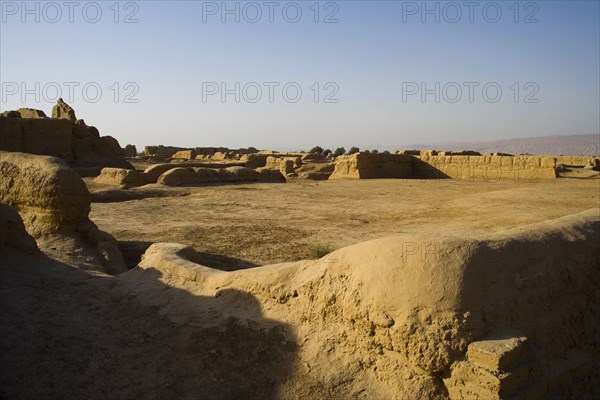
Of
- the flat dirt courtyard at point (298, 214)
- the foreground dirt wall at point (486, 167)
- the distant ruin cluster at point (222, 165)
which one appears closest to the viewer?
the flat dirt courtyard at point (298, 214)

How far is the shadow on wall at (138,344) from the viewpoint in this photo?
343 cm

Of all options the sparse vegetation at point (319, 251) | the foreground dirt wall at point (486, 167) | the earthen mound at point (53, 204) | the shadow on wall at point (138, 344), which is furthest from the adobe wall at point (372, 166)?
the shadow on wall at point (138, 344)

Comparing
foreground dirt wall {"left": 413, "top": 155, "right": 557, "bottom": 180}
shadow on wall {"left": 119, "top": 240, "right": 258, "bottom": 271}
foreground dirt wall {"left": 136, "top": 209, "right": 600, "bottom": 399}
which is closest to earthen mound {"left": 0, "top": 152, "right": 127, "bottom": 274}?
shadow on wall {"left": 119, "top": 240, "right": 258, "bottom": 271}

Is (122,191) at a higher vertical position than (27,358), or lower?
higher

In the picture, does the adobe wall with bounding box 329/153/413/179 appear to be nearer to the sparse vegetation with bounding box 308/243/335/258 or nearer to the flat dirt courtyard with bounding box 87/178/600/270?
the flat dirt courtyard with bounding box 87/178/600/270

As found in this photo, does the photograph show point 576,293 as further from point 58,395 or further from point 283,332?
point 58,395

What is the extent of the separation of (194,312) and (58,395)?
1.34 m

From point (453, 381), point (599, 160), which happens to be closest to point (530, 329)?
point (453, 381)

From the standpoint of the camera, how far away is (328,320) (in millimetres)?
3754

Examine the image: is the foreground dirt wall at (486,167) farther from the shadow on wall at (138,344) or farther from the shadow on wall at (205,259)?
the shadow on wall at (138,344)

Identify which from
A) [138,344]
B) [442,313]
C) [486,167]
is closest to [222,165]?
[486,167]

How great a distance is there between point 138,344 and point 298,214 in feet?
28.2

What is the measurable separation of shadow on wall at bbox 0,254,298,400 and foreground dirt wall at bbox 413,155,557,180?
1894 centimetres

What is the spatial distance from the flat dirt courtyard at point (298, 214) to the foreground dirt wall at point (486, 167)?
10.2 ft
